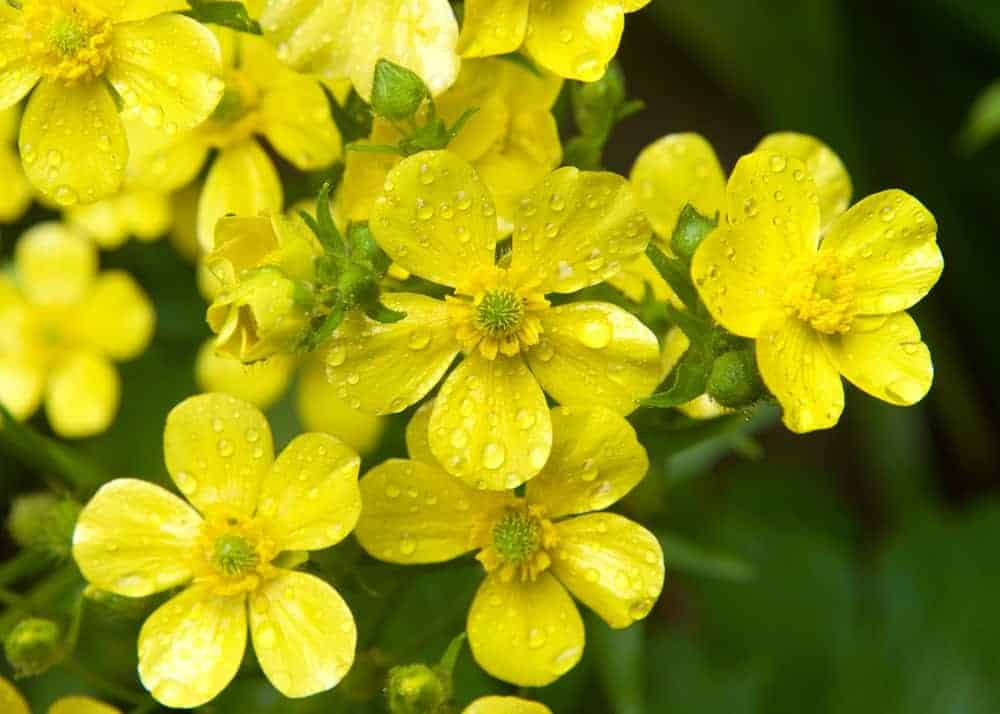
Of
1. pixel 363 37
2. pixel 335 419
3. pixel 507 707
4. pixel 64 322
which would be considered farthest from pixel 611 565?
pixel 64 322

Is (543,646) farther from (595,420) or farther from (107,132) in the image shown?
(107,132)

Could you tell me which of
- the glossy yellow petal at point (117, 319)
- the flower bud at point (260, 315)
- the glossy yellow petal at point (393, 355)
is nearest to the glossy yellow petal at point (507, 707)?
the glossy yellow petal at point (393, 355)

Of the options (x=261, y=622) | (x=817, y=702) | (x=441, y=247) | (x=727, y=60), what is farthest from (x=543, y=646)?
(x=727, y=60)

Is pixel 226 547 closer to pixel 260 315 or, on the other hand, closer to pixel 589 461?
pixel 260 315

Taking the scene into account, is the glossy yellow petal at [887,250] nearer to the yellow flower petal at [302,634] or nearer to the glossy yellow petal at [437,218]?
the glossy yellow petal at [437,218]

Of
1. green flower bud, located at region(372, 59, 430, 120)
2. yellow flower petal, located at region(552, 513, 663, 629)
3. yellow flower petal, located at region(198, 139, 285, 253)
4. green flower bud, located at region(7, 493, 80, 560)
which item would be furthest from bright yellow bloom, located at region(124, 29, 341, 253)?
yellow flower petal, located at region(552, 513, 663, 629)

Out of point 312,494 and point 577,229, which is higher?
point 577,229
